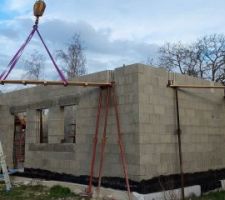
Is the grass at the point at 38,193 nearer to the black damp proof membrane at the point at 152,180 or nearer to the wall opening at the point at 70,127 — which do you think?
the black damp proof membrane at the point at 152,180

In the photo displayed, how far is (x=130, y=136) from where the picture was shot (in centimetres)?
865

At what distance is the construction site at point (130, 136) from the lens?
860cm

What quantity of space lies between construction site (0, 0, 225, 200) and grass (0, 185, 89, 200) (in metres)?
0.10

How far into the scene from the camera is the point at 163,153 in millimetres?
9008

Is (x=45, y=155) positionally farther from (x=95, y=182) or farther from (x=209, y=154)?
(x=209, y=154)

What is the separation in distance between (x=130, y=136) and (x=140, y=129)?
30cm

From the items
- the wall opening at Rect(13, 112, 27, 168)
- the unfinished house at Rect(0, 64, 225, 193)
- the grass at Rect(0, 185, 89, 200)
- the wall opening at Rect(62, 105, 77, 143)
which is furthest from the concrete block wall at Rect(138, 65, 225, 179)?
the wall opening at Rect(13, 112, 27, 168)

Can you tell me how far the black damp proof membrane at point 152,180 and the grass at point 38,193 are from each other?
0.40m

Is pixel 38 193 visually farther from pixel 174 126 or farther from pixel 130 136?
pixel 174 126

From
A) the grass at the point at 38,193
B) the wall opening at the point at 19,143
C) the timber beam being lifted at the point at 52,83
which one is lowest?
the grass at the point at 38,193

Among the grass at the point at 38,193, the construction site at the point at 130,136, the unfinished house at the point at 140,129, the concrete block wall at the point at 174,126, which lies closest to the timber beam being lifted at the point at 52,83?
the construction site at the point at 130,136

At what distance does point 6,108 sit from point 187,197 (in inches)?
276

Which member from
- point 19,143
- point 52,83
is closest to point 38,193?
point 52,83

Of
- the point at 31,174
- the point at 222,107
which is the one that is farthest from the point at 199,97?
the point at 31,174
